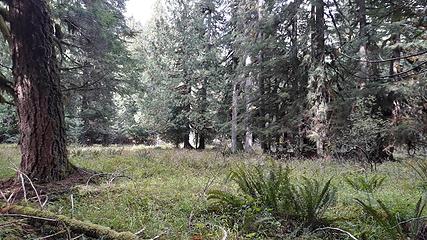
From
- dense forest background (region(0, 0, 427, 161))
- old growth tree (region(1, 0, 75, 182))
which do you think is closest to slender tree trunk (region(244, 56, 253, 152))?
dense forest background (region(0, 0, 427, 161))

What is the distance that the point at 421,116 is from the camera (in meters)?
11.6

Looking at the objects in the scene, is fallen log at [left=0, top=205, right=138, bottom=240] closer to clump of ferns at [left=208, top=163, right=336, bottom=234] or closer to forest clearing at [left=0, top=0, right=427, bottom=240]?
forest clearing at [left=0, top=0, right=427, bottom=240]

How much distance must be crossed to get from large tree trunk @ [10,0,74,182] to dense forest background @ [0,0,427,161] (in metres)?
0.88

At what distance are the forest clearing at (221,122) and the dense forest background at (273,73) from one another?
8 centimetres

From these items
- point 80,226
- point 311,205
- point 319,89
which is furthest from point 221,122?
point 80,226

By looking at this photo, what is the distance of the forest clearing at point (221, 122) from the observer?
359cm

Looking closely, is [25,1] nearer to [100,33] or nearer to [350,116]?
[100,33]

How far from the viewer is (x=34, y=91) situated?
5004 millimetres

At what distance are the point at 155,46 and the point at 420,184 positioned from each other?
67.3ft

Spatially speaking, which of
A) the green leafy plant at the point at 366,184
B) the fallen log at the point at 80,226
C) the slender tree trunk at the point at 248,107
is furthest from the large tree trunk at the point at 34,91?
the slender tree trunk at the point at 248,107

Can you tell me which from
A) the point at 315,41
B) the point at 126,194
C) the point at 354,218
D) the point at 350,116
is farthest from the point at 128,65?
the point at 354,218

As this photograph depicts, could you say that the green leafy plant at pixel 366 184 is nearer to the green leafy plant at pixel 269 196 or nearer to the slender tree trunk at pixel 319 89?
the green leafy plant at pixel 269 196

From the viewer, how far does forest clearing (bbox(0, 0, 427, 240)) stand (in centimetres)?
359

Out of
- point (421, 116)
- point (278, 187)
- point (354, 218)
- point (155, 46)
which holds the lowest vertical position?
point (354, 218)
